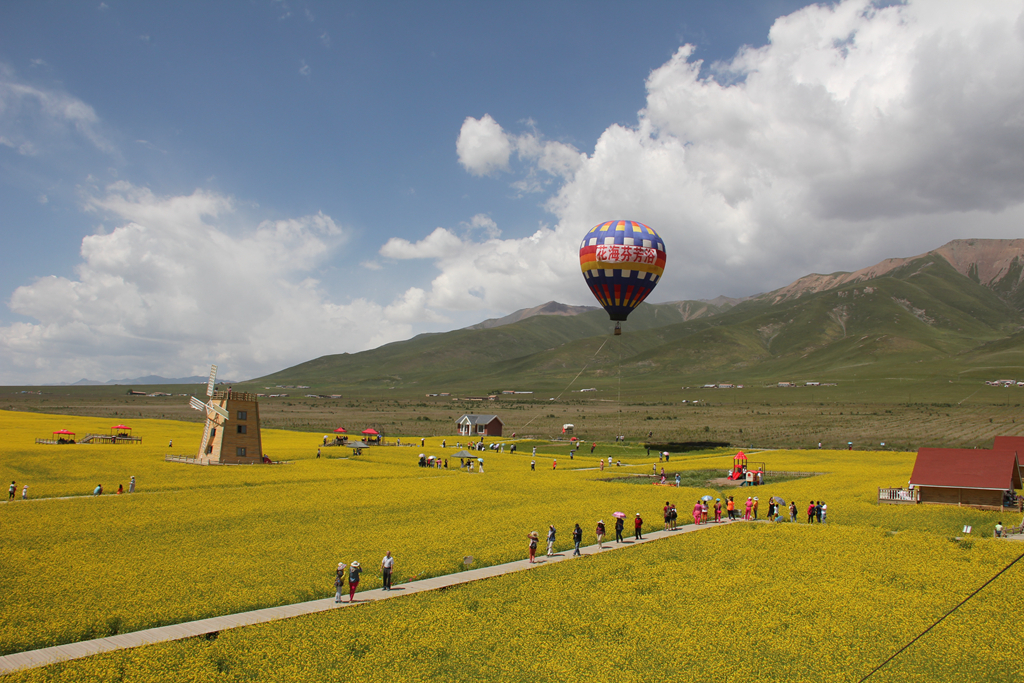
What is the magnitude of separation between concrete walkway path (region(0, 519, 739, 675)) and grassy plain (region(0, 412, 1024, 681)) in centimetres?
67

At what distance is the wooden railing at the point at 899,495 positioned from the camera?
136 feet

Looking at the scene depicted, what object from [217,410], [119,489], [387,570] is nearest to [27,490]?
[119,489]

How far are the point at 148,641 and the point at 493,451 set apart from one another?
61.4 m

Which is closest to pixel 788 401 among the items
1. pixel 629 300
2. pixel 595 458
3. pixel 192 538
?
pixel 595 458

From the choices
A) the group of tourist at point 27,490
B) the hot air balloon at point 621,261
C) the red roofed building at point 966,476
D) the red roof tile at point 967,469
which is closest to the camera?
the group of tourist at point 27,490

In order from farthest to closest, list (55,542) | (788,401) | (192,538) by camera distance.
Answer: (788,401) → (192,538) → (55,542)

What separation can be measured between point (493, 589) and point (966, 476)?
115 feet

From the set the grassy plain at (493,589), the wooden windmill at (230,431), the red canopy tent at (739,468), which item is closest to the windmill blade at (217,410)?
the wooden windmill at (230,431)

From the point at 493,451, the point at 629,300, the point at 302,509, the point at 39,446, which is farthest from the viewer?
the point at 493,451

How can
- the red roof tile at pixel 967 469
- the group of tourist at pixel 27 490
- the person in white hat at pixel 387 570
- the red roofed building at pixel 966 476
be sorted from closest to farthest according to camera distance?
the person in white hat at pixel 387 570, the group of tourist at pixel 27 490, the red roof tile at pixel 967 469, the red roofed building at pixel 966 476

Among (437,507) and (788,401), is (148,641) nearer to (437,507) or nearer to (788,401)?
(437,507)

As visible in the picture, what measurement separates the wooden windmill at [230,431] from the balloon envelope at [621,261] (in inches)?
1339

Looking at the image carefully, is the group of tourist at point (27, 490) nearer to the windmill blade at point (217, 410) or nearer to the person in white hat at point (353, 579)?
the windmill blade at point (217, 410)

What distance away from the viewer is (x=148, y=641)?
1770cm
